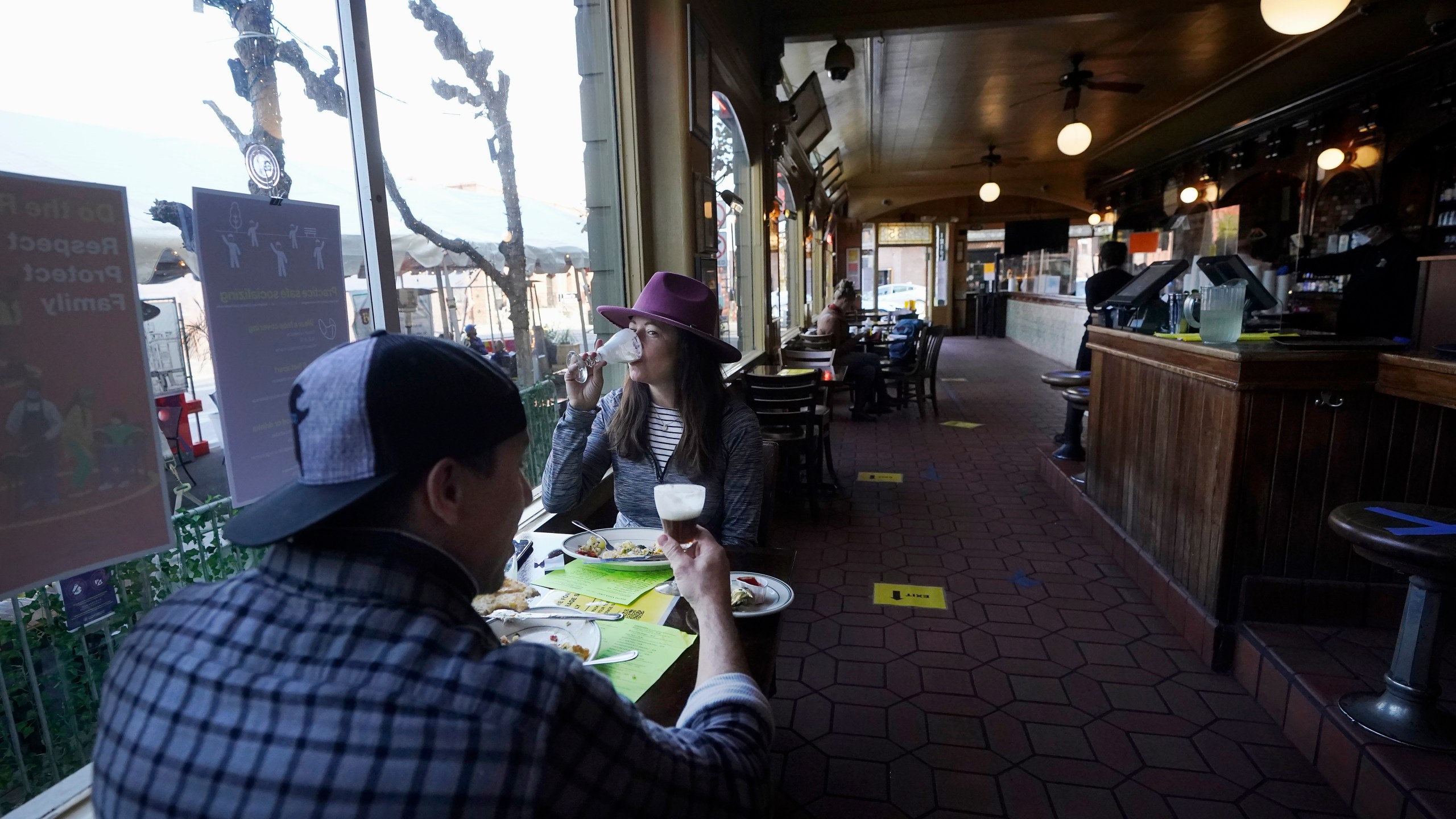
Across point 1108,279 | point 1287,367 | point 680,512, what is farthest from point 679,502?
point 1108,279

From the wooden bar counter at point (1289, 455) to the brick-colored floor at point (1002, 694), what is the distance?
0.46 m

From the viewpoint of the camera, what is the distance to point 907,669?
9.34ft

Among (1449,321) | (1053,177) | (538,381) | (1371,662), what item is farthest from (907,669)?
(1053,177)

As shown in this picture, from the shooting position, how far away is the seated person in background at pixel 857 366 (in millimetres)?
7660

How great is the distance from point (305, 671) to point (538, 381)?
237 cm

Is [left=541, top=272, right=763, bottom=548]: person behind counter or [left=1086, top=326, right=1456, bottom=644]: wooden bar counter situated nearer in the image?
[left=541, top=272, right=763, bottom=548]: person behind counter

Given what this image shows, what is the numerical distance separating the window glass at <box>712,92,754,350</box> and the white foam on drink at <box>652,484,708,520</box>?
411 centimetres

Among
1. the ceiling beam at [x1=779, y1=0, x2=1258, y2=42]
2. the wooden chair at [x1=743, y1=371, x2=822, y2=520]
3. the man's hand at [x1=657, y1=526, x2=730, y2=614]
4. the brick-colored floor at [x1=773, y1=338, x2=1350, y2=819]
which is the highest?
the ceiling beam at [x1=779, y1=0, x2=1258, y2=42]

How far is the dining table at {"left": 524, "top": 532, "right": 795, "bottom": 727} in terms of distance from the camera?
3.79ft

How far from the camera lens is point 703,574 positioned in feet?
3.92

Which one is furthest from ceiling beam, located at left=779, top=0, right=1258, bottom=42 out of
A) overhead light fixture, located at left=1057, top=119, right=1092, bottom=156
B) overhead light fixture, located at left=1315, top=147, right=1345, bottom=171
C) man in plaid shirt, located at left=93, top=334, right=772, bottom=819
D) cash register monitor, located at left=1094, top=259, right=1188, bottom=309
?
man in plaid shirt, located at left=93, top=334, right=772, bottom=819

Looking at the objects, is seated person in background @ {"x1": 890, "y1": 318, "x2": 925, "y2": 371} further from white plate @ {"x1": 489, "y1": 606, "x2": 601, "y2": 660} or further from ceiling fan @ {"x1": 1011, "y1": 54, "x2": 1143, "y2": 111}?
white plate @ {"x1": 489, "y1": 606, "x2": 601, "y2": 660}

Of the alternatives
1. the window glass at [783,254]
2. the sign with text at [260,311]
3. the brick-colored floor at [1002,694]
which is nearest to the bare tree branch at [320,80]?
the sign with text at [260,311]

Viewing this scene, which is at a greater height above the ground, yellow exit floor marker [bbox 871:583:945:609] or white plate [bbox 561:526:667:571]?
white plate [bbox 561:526:667:571]
